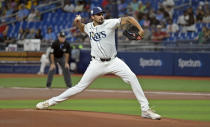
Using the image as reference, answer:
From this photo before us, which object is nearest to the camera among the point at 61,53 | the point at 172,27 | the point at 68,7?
the point at 61,53

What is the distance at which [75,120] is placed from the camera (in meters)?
9.89

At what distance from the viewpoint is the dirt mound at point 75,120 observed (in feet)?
30.9

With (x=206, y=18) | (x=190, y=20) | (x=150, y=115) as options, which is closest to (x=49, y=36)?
(x=190, y=20)

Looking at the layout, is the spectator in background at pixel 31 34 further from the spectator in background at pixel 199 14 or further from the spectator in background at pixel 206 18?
the spectator in background at pixel 206 18

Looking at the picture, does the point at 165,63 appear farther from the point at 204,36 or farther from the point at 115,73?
the point at 115,73

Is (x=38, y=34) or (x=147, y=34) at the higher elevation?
(x=38, y=34)

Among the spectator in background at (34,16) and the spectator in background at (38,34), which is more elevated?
the spectator in background at (34,16)

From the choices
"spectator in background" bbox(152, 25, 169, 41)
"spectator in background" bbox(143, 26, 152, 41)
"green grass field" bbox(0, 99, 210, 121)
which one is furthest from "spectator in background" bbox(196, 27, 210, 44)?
"green grass field" bbox(0, 99, 210, 121)

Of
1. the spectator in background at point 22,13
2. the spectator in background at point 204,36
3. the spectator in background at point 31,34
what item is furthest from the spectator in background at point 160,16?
the spectator in background at point 22,13

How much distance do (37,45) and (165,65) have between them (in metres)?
7.22

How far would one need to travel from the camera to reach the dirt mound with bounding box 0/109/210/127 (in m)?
9.41

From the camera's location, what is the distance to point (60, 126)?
9.15 meters

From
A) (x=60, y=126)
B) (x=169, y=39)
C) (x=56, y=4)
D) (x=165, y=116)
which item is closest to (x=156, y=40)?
(x=169, y=39)

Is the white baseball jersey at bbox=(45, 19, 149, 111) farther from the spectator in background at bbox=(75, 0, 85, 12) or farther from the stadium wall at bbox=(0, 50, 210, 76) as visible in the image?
the spectator in background at bbox=(75, 0, 85, 12)
